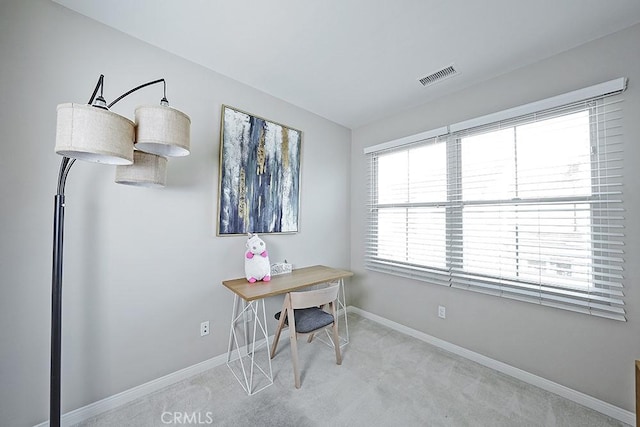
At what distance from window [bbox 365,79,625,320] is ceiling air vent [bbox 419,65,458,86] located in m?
0.47

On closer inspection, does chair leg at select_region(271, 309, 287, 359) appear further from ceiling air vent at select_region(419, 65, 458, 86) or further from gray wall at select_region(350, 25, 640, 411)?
ceiling air vent at select_region(419, 65, 458, 86)

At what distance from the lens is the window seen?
1646 millimetres

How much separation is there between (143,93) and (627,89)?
10.7 ft

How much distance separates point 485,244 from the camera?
215 cm

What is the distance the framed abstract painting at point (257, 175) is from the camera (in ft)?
6.98

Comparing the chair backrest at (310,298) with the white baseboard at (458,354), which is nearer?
the white baseboard at (458,354)

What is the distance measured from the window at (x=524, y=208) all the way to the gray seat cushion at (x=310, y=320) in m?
1.15

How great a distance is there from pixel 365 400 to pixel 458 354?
1.13 metres

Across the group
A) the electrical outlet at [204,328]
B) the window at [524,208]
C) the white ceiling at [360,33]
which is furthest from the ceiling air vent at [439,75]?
the electrical outlet at [204,328]

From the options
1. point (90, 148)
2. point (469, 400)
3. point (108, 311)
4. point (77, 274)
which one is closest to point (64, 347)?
point (108, 311)

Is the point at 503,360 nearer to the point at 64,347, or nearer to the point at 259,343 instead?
the point at 259,343

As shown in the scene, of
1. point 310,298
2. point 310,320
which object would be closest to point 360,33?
point 310,298

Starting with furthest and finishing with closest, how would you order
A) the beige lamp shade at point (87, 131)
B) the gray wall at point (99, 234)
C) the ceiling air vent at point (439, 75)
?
the ceiling air vent at point (439, 75) < the gray wall at point (99, 234) < the beige lamp shade at point (87, 131)

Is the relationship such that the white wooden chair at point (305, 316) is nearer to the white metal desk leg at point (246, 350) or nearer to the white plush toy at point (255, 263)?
the white metal desk leg at point (246, 350)
